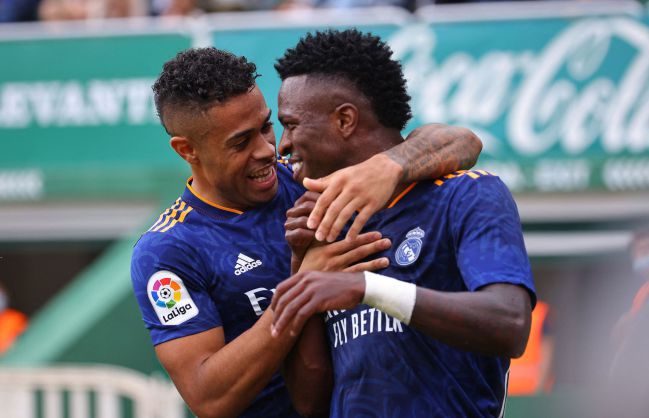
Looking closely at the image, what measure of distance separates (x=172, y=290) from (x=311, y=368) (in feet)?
1.87

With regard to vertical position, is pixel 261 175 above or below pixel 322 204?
above

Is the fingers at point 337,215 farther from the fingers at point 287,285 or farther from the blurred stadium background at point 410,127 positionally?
the blurred stadium background at point 410,127

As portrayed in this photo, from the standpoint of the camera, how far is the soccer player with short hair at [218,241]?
11.5 ft

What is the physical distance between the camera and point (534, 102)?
8922 mm

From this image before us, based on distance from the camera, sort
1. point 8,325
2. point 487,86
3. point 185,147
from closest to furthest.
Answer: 1. point 185,147
2. point 487,86
3. point 8,325

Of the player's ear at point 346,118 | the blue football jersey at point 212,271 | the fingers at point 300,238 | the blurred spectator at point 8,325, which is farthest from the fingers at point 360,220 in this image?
the blurred spectator at point 8,325

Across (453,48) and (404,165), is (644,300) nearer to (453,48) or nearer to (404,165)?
(404,165)

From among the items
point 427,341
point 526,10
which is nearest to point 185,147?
point 427,341

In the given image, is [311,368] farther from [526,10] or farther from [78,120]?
[78,120]

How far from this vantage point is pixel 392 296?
2.96m

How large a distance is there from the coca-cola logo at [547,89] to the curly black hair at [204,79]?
5324 millimetres

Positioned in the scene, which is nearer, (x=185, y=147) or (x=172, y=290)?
(x=172, y=290)

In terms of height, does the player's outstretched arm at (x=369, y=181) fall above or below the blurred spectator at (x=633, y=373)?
above

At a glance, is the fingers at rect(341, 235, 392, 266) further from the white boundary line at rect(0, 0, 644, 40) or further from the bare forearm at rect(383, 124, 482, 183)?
the white boundary line at rect(0, 0, 644, 40)
